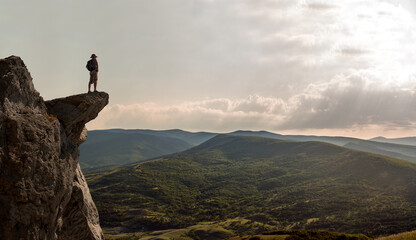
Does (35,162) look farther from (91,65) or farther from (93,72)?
(91,65)

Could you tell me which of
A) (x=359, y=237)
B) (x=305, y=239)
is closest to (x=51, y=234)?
(x=305, y=239)

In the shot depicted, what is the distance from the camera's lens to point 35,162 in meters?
20.6

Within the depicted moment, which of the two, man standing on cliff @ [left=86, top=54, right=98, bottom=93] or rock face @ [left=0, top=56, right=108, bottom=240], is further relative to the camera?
man standing on cliff @ [left=86, top=54, right=98, bottom=93]

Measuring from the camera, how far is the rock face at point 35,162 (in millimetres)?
18672

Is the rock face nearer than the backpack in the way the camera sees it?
Yes

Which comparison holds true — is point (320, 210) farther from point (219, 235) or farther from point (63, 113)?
point (63, 113)

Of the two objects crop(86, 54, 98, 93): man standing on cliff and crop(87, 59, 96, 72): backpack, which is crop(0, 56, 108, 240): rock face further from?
crop(87, 59, 96, 72): backpack

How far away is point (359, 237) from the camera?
4434cm

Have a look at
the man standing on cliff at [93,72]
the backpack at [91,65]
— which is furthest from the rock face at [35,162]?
the backpack at [91,65]

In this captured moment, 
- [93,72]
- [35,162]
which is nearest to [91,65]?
[93,72]

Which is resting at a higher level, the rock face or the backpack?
the backpack

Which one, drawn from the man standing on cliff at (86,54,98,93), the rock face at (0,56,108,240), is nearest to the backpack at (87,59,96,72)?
the man standing on cliff at (86,54,98,93)

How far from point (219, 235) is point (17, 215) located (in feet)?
511

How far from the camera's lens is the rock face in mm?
18672
